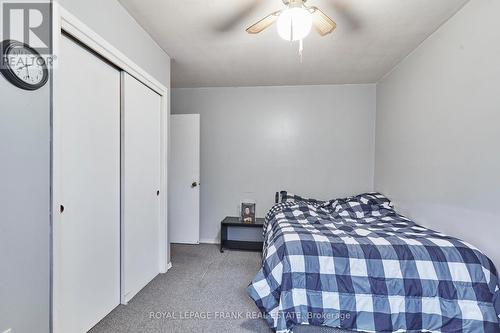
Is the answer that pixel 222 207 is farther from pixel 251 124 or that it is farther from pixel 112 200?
pixel 112 200

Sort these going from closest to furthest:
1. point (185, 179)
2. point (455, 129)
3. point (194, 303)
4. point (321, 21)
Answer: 1. point (321, 21)
2. point (455, 129)
3. point (194, 303)
4. point (185, 179)

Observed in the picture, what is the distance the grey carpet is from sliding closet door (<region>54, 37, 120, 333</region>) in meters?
0.24

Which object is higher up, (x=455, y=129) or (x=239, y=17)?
(x=239, y=17)

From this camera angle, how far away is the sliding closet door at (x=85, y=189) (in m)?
1.41

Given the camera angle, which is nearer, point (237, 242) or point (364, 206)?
point (364, 206)

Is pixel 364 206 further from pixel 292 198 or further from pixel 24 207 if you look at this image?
pixel 24 207

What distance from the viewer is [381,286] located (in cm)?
158

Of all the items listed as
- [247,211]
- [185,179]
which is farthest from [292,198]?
[185,179]

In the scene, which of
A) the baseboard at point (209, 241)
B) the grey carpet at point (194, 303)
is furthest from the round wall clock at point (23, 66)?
the baseboard at point (209, 241)

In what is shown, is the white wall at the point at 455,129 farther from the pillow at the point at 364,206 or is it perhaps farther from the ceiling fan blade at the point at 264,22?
the ceiling fan blade at the point at 264,22

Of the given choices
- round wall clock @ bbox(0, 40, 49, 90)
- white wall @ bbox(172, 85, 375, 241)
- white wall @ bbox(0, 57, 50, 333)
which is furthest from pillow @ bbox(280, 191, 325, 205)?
round wall clock @ bbox(0, 40, 49, 90)

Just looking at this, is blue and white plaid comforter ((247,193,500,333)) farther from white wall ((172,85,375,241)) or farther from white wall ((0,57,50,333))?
white wall ((172,85,375,241))

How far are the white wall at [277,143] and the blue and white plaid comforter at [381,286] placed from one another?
6.12 ft

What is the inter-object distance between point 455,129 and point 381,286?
51.7 inches
